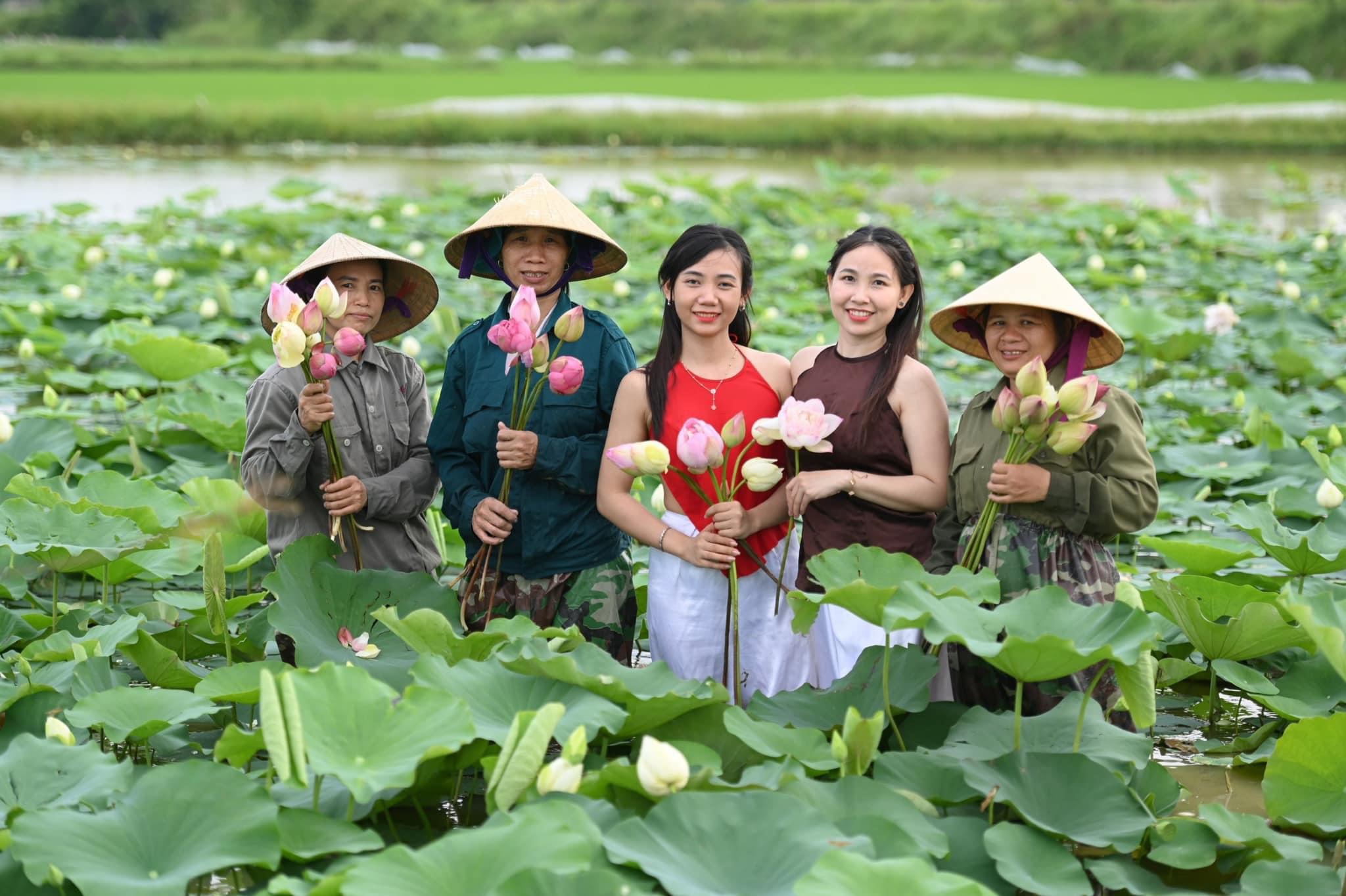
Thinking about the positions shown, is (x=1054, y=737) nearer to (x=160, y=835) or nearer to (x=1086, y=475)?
(x=1086, y=475)

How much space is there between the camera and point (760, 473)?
87.7 inches

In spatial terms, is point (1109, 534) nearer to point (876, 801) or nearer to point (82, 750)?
point (876, 801)

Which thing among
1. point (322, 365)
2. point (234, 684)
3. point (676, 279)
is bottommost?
point (234, 684)

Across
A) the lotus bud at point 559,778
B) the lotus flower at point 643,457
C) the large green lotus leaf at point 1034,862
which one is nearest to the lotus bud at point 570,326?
the lotus flower at point 643,457

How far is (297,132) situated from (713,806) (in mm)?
18002

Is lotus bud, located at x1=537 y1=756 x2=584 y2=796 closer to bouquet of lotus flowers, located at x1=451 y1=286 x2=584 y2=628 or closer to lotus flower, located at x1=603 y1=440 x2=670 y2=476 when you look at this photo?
lotus flower, located at x1=603 y1=440 x2=670 y2=476

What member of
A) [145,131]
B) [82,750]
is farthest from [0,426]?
[145,131]

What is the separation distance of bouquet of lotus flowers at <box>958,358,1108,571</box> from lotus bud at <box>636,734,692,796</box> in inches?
27.4

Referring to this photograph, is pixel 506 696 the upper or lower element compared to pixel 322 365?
lower

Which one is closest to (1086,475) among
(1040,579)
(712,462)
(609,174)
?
(1040,579)

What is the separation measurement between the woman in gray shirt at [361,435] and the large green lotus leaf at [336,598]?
0.10 meters

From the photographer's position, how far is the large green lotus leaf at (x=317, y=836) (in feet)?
6.01

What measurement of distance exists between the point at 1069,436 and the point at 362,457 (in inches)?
49.7

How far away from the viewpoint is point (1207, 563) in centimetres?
295
